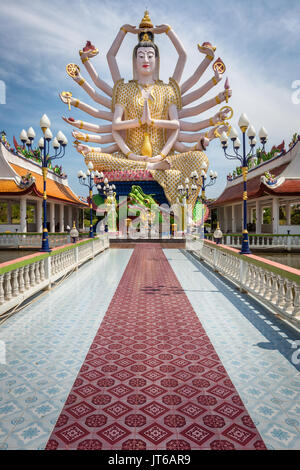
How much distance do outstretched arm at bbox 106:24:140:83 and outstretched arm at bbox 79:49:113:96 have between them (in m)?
1.34

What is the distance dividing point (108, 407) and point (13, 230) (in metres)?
21.7

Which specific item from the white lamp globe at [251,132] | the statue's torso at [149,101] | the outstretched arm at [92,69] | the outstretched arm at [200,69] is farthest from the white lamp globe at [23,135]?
the outstretched arm at [200,69]

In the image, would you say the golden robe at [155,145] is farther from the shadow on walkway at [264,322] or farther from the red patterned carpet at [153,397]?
the red patterned carpet at [153,397]

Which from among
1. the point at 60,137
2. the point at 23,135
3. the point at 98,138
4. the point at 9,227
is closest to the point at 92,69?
the point at 98,138

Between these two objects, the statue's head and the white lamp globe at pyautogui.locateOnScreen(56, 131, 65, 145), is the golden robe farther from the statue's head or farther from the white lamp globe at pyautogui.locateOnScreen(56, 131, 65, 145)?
the white lamp globe at pyautogui.locateOnScreen(56, 131, 65, 145)

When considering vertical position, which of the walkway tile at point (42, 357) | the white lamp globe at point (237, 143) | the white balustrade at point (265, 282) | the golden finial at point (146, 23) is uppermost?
the golden finial at point (146, 23)

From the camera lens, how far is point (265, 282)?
20.4 feet

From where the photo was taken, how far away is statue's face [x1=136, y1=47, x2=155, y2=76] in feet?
102

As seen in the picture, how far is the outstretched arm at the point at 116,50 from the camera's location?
32969 mm

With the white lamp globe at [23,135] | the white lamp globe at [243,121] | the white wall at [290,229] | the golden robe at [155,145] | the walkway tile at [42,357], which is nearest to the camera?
the walkway tile at [42,357]

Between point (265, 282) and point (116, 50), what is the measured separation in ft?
117

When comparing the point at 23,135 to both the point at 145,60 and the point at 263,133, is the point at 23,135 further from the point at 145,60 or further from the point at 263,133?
the point at 145,60

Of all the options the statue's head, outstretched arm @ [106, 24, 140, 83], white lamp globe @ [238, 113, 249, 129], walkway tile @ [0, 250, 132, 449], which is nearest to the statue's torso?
the statue's head

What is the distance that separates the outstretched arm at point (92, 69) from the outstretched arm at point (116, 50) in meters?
1.34
